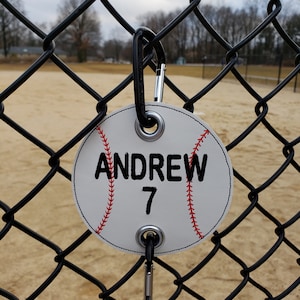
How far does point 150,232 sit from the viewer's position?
0.52 meters

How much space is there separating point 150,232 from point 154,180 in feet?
0.27

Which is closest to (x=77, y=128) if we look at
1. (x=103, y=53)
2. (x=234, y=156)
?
(x=234, y=156)

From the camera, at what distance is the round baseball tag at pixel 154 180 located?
464 millimetres

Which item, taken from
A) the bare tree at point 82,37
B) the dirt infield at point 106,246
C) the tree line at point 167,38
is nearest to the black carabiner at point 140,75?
the dirt infield at point 106,246

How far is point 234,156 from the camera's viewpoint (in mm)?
Result: 3633

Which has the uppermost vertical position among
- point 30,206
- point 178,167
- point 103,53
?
point 103,53

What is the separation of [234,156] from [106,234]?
3.25 m

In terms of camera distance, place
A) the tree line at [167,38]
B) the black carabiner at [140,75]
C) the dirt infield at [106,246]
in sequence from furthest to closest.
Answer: the tree line at [167,38], the dirt infield at [106,246], the black carabiner at [140,75]

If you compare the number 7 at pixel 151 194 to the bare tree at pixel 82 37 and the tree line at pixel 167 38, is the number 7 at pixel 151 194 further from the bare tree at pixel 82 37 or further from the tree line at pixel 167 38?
the bare tree at pixel 82 37

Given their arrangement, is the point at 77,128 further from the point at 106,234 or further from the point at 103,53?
the point at 103,53

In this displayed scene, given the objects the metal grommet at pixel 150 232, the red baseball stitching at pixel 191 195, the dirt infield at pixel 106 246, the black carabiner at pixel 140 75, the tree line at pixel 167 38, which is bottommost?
the dirt infield at pixel 106 246

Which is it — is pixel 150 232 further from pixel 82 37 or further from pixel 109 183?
pixel 82 37

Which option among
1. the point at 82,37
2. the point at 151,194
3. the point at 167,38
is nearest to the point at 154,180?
the point at 151,194

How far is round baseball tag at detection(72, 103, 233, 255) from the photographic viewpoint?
464 mm
